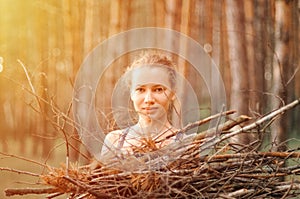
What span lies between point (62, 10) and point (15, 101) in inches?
10.0

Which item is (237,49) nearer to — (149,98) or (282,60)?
(282,60)

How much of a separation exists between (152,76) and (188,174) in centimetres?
24

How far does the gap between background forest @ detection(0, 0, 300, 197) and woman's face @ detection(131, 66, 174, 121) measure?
28 cm

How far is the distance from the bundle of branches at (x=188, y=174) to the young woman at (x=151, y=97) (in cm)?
11

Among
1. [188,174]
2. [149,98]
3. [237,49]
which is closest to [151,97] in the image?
[149,98]

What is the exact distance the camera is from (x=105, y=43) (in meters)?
1.48

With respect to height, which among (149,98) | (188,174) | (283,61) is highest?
(283,61)

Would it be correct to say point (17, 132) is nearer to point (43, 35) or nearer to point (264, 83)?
point (43, 35)

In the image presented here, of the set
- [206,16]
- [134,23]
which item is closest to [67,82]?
[134,23]

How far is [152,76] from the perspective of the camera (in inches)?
45.7

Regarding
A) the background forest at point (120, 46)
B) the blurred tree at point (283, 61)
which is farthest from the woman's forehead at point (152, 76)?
the blurred tree at point (283, 61)

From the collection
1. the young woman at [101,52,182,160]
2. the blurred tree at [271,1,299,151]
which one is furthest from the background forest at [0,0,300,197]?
the young woman at [101,52,182,160]

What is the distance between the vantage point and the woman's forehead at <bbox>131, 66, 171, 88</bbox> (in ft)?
3.82

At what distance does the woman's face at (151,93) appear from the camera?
1163mm
